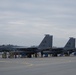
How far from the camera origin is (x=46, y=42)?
75875 mm

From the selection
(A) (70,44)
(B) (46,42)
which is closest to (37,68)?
(B) (46,42)

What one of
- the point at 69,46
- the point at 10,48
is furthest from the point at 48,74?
the point at 69,46

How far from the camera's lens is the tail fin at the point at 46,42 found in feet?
245

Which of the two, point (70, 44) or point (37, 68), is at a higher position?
point (70, 44)

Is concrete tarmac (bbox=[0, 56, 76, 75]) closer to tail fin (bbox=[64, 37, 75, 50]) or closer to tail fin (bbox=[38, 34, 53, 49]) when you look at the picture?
tail fin (bbox=[38, 34, 53, 49])

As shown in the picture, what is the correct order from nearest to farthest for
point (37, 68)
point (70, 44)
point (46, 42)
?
point (37, 68) → point (46, 42) → point (70, 44)

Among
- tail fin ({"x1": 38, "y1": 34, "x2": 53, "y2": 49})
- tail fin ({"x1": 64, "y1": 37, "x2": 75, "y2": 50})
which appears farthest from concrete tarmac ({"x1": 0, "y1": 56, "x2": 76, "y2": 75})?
tail fin ({"x1": 64, "y1": 37, "x2": 75, "y2": 50})

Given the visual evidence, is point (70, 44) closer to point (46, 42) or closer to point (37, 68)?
point (46, 42)

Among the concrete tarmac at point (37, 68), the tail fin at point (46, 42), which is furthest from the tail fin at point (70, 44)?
the concrete tarmac at point (37, 68)

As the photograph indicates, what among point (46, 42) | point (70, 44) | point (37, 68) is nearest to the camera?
point (37, 68)

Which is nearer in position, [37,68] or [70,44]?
[37,68]

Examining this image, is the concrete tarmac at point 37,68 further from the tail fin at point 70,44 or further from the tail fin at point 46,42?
the tail fin at point 70,44

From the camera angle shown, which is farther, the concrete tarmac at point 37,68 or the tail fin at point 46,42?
the tail fin at point 46,42

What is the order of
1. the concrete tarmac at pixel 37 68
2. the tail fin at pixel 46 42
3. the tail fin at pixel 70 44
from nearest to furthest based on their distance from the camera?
the concrete tarmac at pixel 37 68, the tail fin at pixel 46 42, the tail fin at pixel 70 44
